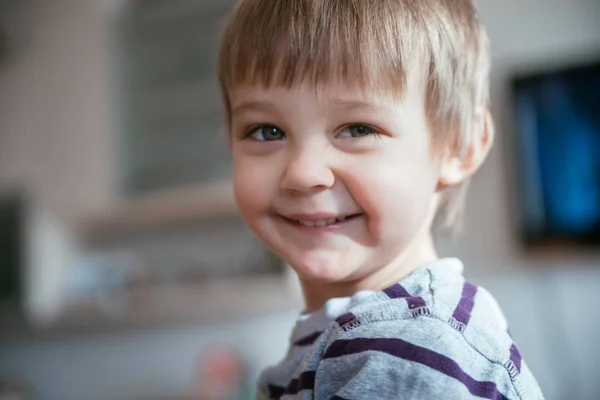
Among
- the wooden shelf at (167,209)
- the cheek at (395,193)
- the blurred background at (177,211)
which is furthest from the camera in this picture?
the wooden shelf at (167,209)

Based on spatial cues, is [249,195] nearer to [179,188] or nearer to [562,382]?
[562,382]

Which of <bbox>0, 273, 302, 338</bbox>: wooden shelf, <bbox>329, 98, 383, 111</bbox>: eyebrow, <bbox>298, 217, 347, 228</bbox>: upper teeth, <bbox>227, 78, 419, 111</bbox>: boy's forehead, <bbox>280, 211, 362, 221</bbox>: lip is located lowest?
<bbox>0, 273, 302, 338</bbox>: wooden shelf

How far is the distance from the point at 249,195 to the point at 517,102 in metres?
1.28

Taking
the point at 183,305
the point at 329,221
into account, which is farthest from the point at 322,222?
the point at 183,305

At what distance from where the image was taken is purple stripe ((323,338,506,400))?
408mm

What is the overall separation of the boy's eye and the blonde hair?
1.3 inches

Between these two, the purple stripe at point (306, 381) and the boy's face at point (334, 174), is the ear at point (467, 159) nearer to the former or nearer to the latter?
the boy's face at point (334, 174)

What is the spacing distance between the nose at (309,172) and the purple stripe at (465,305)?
13cm

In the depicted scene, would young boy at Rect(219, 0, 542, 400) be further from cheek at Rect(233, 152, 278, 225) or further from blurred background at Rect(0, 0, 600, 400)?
blurred background at Rect(0, 0, 600, 400)

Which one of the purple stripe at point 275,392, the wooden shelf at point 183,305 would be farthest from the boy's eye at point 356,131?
the wooden shelf at point 183,305

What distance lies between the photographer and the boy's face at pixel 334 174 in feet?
1.63

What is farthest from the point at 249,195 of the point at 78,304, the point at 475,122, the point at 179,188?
the point at 78,304

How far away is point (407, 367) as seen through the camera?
16.0 inches

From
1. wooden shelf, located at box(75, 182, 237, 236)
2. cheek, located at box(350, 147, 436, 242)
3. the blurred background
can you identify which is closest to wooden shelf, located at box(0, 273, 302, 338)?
the blurred background
